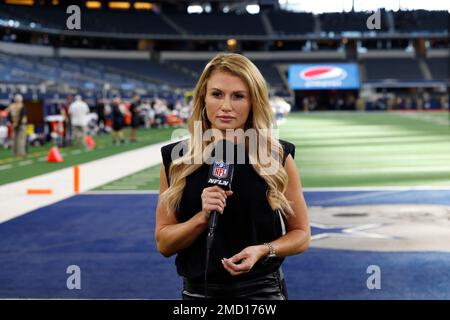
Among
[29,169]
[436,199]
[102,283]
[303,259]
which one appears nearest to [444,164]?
[436,199]

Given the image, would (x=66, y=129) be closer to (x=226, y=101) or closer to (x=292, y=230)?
(x=292, y=230)

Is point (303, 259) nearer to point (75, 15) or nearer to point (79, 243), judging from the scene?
point (79, 243)

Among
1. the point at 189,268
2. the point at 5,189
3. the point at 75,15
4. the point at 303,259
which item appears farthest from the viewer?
the point at 5,189

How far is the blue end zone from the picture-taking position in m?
6.80

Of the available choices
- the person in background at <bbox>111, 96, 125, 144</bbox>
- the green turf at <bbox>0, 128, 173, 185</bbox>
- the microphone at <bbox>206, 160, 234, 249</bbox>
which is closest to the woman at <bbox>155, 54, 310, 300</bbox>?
the microphone at <bbox>206, 160, 234, 249</bbox>

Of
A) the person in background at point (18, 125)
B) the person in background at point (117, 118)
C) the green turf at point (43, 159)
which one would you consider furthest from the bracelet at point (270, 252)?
the person in background at point (117, 118)

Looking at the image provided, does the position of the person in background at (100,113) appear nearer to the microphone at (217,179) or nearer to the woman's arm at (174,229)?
the woman's arm at (174,229)

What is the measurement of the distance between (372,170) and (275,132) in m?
15.2

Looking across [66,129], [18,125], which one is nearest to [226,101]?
[18,125]

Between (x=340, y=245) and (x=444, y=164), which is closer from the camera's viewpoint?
(x=340, y=245)

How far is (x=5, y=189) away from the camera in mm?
14555

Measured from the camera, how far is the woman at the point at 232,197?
2.98 metres

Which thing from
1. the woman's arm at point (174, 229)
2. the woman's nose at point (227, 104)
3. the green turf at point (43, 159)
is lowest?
the green turf at point (43, 159)

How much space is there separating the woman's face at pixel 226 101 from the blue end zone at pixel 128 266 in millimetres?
3862
